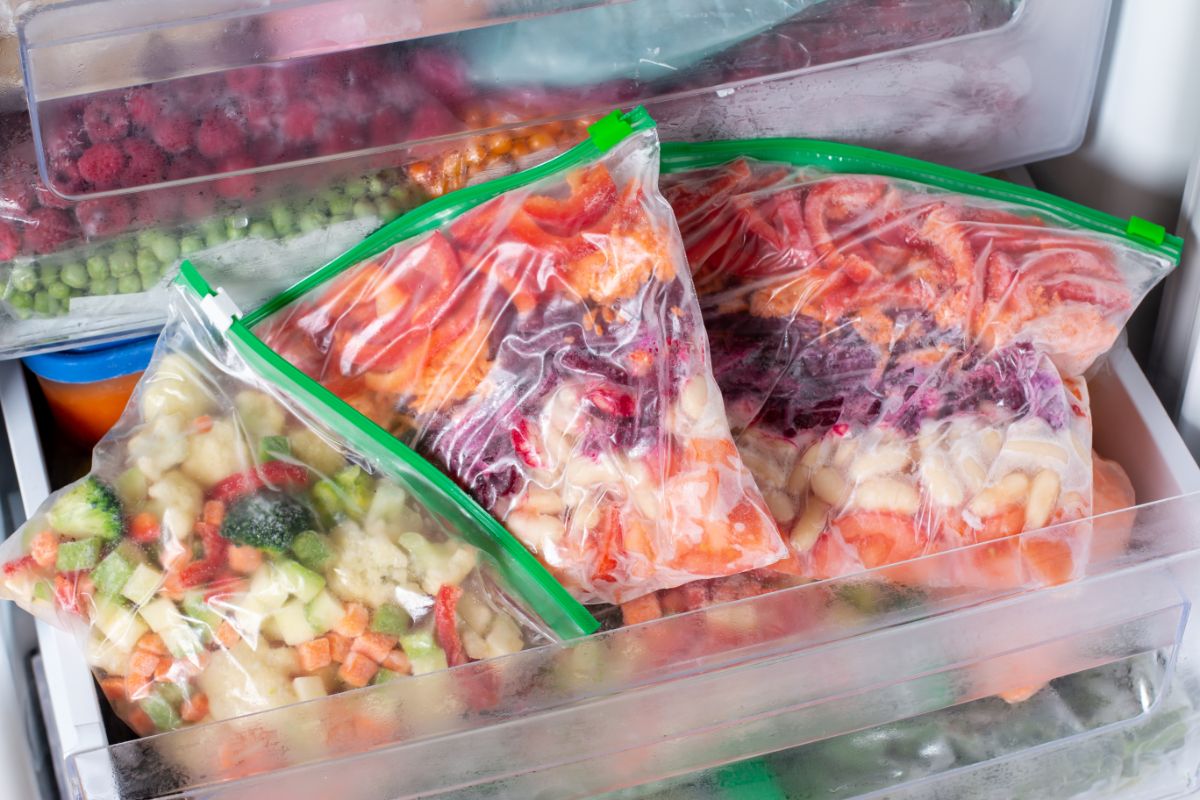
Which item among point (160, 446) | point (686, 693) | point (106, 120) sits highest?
point (106, 120)

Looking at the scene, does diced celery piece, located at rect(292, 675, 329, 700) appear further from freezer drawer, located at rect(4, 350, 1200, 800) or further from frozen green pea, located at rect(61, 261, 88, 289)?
frozen green pea, located at rect(61, 261, 88, 289)

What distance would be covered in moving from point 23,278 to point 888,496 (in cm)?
64

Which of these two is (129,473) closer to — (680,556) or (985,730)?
(680,556)

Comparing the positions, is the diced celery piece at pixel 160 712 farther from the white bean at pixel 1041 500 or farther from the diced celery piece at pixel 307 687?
the white bean at pixel 1041 500

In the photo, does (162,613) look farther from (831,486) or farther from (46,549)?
(831,486)

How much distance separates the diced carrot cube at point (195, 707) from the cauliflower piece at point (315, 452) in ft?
0.55

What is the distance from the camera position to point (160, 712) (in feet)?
2.64

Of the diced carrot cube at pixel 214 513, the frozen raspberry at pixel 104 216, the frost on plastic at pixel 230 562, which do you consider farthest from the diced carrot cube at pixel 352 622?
the frozen raspberry at pixel 104 216

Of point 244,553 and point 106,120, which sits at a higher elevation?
point 106,120

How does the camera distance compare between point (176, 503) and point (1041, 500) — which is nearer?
point (176, 503)

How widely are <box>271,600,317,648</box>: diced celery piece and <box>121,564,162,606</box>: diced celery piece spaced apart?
79 mm

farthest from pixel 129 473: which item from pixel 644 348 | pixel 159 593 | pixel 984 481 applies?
pixel 984 481

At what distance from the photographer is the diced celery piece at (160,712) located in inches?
31.5

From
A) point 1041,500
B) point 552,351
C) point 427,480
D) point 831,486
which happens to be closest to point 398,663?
point 427,480
